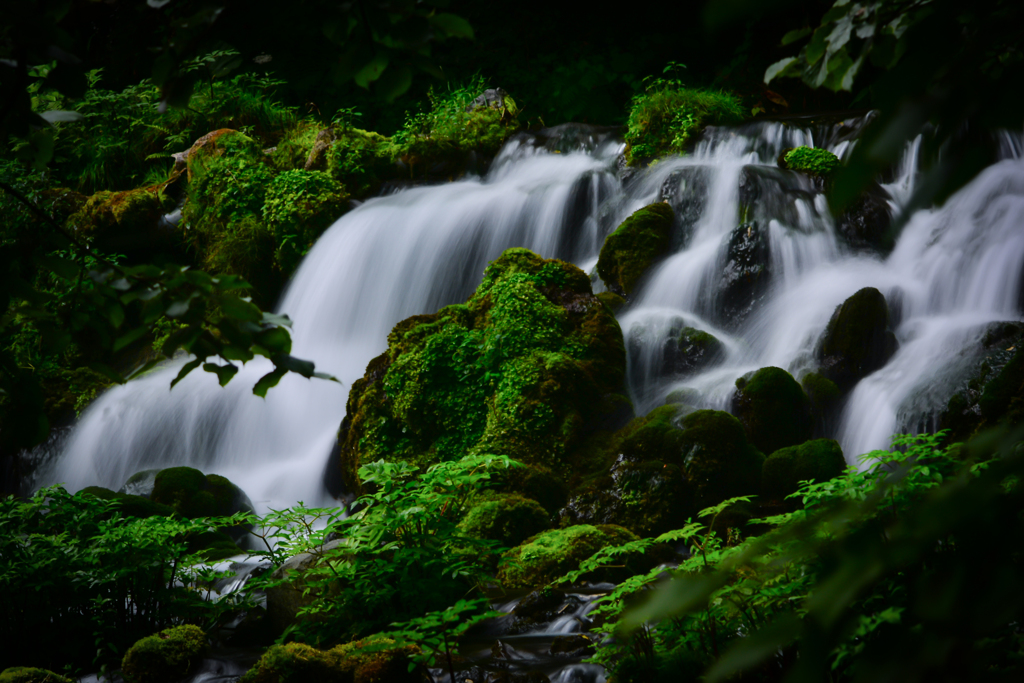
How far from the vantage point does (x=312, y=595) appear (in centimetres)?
381

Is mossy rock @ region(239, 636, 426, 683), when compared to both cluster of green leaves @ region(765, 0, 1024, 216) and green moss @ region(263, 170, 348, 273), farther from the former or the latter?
green moss @ region(263, 170, 348, 273)

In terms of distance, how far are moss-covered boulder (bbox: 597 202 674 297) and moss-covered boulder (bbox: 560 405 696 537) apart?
3.03m

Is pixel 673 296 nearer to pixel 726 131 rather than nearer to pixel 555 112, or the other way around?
pixel 726 131

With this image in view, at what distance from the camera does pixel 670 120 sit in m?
11.1

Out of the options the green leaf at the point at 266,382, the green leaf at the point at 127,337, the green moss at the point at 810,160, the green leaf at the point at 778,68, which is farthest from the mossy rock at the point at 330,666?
the green moss at the point at 810,160

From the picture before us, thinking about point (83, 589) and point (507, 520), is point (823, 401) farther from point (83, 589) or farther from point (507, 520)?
point (83, 589)

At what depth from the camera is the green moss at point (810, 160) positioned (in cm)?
919

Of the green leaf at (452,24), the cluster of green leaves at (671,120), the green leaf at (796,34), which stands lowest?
the green leaf at (452,24)

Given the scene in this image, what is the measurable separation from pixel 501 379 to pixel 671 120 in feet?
20.5

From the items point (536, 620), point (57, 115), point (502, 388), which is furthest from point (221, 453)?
point (57, 115)

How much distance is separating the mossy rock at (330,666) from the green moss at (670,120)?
912 centimetres

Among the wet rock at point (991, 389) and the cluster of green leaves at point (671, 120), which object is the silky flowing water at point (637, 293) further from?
the cluster of green leaves at point (671, 120)

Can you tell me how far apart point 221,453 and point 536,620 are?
6125mm

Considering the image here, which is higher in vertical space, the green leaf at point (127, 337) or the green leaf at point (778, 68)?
the green leaf at point (778, 68)
